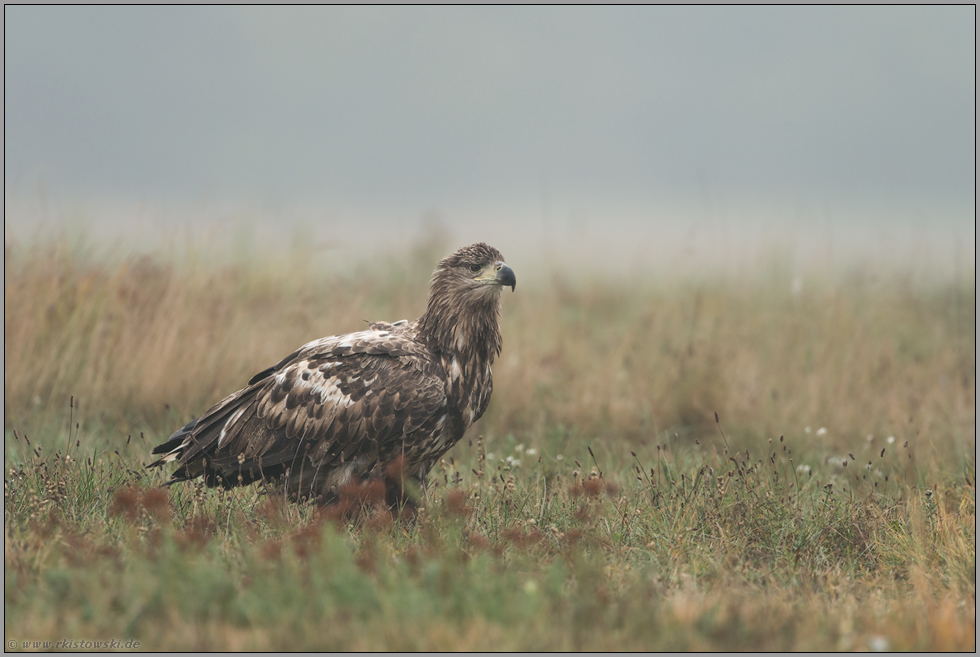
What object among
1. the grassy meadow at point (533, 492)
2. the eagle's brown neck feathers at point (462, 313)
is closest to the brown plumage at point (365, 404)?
the eagle's brown neck feathers at point (462, 313)

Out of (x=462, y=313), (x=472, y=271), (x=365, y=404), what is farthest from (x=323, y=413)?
(x=472, y=271)

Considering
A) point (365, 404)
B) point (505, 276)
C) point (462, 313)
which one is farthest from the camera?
point (462, 313)

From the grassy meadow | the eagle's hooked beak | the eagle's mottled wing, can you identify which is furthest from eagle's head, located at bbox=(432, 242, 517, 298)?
the grassy meadow

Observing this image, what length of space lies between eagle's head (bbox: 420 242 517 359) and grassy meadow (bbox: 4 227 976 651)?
0.81 metres

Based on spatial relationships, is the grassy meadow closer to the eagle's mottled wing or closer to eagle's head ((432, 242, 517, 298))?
the eagle's mottled wing

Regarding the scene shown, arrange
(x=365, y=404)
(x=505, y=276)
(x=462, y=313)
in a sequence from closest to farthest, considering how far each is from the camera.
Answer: (x=365, y=404)
(x=505, y=276)
(x=462, y=313)

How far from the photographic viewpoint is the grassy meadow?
3.46 meters

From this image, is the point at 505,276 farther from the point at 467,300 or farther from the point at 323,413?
the point at 323,413

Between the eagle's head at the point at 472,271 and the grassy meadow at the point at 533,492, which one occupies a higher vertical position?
the eagle's head at the point at 472,271

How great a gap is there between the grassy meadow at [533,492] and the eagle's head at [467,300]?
0.81 metres

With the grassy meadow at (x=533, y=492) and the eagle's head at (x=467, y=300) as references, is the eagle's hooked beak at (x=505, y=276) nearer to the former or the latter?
the eagle's head at (x=467, y=300)

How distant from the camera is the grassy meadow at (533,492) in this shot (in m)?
3.46

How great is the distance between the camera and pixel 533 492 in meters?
5.32

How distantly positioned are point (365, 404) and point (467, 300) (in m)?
0.91
